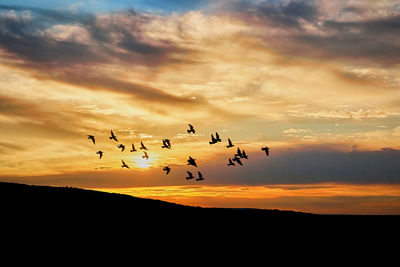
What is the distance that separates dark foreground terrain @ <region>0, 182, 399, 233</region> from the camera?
2089 inches

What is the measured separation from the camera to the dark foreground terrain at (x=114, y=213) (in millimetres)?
53062

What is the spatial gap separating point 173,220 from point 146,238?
861 cm

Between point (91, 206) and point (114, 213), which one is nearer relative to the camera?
point (114, 213)

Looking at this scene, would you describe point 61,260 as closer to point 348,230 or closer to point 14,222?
point 14,222

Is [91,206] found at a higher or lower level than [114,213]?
higher

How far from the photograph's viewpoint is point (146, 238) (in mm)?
51156

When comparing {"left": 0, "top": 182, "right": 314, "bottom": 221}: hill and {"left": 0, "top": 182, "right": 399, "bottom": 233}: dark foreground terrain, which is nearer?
{"left": 0, "top": 182, "right": 399, "bottom": 233}: dark foreground terrain

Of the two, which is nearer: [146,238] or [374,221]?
[146,238]

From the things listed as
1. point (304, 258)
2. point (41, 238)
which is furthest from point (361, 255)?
point (41, 238)

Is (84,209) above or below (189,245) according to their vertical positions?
above

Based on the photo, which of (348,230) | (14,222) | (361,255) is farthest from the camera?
(348,230)

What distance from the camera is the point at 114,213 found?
57.8m

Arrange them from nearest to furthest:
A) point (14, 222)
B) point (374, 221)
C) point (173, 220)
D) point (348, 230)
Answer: point (14, 222) < point (173, 220) < point (348, 230) < point (374, 221)

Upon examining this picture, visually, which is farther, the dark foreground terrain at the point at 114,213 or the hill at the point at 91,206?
the hill at the point at 91,206
